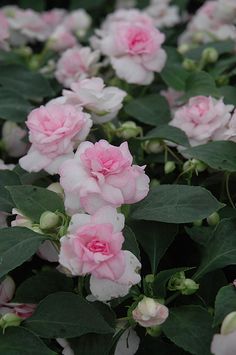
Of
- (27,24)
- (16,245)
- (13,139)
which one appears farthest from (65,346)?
(27,24)

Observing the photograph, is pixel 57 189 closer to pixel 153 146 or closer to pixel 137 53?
pixel 153 146

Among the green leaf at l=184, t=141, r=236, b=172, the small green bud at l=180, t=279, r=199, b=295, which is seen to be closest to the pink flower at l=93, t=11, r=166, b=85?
the green leaf at l=184, t=141, r=236, b=172

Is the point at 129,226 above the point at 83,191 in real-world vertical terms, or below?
below

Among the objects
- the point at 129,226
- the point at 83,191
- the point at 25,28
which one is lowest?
the point at 25,28

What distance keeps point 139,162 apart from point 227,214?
8.1 inches

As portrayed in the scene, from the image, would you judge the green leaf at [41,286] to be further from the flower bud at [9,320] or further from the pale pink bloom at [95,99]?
the pale pink bloom at [95,99]

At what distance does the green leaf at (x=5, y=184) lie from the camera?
98 centimetres

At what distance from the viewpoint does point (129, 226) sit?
37.0 inches

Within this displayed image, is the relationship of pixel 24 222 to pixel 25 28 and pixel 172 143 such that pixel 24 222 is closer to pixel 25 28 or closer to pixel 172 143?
pixel 172 143

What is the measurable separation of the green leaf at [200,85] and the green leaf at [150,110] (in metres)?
0.06

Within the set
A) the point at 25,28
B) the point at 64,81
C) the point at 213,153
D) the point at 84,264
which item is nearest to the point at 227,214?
the point at 213,153

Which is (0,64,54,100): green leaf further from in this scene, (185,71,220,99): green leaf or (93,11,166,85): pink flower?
(185,71,220,99): green leaf

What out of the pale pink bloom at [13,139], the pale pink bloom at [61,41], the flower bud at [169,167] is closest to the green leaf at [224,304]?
the flower bud at [169,167]

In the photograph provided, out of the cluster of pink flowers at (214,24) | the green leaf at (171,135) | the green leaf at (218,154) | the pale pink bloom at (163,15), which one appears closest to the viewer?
the green leaf at (218,154)
